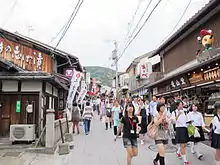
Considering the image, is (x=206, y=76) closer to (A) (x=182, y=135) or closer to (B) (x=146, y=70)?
(A) (x=182, y=135)

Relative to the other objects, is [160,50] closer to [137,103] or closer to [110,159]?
[137,103]

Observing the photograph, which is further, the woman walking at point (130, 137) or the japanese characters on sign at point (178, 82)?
the japanese characters on sign at point (178, 82)

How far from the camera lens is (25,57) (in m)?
18.0

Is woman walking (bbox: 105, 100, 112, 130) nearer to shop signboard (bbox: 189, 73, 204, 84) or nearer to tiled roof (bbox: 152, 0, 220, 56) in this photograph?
shop signboard (bbox: 189, 73, 204, 84)

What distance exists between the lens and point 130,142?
6.64 m

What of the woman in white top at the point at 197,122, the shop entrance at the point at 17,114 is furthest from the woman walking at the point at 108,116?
the woman in white top at the point at 197,122

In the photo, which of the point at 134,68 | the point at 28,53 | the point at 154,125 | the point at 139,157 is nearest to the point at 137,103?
the point at 139,157

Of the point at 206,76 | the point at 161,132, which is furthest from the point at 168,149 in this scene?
the point at 206,76

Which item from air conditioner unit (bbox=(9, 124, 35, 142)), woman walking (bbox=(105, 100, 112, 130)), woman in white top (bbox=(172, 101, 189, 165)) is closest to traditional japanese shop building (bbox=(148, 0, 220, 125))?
woman in white top (bbox=(172, 101, 189, 165))

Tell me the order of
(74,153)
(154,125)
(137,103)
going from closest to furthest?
(154,125) < (74,153) < (137,103)

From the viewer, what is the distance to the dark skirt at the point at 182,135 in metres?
7.45

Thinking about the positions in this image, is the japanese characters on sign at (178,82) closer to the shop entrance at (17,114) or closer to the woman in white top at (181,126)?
the woman in white top at (181,126)

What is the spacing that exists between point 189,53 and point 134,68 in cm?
2662

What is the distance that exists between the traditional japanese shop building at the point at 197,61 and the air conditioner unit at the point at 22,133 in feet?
25.2
